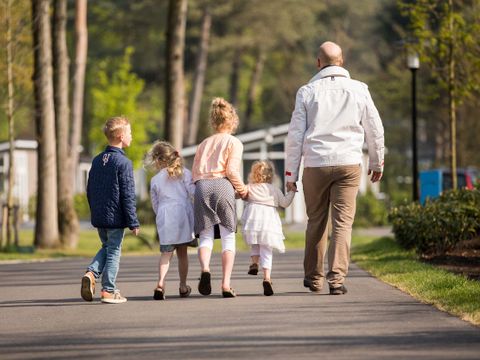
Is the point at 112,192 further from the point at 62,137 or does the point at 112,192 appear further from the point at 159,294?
the point at 62,137

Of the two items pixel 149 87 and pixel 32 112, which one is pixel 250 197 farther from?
pixel 149 87

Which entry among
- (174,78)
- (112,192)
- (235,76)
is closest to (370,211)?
(174,78)

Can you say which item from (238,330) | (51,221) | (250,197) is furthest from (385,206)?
(238,330)

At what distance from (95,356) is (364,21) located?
7304 centimetres

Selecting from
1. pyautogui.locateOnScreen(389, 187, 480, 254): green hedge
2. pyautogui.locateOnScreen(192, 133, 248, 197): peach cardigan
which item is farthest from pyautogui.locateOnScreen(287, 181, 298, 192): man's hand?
pyautogui.locateOnScreen(389, 187, 480, 254): green hedge

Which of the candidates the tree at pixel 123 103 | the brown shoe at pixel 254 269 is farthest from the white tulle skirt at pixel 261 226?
the tree at pixel 123 103

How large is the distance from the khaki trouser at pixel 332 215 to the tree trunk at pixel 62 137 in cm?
1632

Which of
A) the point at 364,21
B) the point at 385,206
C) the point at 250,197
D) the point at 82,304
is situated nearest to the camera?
the point at 82,304

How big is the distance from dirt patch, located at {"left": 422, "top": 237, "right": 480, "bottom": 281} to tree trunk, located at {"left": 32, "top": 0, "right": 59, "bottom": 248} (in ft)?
39.0

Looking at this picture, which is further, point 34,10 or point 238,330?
point 34,10

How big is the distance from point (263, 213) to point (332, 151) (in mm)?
1247

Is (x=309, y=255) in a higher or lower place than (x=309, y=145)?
lower

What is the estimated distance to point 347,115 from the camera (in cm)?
1123

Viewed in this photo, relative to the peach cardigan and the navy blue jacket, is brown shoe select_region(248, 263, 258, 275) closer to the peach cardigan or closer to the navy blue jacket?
the peach cardigan
